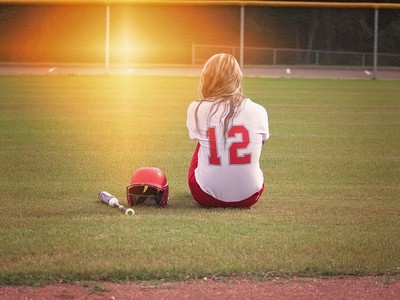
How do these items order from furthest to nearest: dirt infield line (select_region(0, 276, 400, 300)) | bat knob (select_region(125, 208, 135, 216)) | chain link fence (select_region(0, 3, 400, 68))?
chain link fence (select_region(0, 3, 400, 68))
bat knob (select_region(125, 208, 135, 216))
dirt infield line (select_region(0, 276, 400, 300))

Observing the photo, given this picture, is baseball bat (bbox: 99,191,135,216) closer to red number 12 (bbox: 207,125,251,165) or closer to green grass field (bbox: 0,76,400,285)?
green grass field (bbox: 0,76,400,285)

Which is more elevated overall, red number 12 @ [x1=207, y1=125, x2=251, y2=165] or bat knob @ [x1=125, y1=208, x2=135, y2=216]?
red number 12 @ [x1=207, y1=125, x2=251, y2=165]

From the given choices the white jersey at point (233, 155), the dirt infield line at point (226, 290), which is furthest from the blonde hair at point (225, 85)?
the dirt infield line at point (226, 290)

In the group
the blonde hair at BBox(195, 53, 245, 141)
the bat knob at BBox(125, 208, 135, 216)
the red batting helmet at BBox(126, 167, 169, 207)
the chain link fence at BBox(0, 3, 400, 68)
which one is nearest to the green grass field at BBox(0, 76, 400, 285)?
the bat knob at BBox(125, 208, 135, 216)

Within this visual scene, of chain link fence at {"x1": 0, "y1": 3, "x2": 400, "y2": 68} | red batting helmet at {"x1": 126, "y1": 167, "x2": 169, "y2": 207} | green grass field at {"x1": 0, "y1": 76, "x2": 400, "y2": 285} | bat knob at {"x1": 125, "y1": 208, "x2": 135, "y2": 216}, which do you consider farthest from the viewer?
chain link fence at {"x1": 0, "y1": 3, "x2": 400, "y2": 68}

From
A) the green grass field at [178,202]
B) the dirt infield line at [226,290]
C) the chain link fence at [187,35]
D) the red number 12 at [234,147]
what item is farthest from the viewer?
the chain link fence at [187,35]

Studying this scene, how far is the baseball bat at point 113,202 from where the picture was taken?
26.2 feet

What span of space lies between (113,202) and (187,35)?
33498 mm

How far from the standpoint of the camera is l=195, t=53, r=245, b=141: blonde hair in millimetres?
8156

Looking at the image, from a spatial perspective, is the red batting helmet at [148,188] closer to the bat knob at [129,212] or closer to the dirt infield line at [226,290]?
the bat knob at [129,212]

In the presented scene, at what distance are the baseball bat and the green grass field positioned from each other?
0.25 ft

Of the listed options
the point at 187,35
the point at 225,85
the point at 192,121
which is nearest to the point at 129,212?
the point at 192,121

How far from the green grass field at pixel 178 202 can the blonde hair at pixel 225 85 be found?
2.70 ft

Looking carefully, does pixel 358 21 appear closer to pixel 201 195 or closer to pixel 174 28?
pixel 174 28
